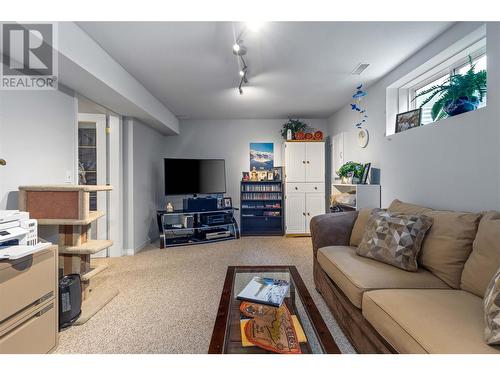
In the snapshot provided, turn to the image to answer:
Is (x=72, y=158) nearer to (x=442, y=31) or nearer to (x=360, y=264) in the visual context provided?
(x=360, y=264)

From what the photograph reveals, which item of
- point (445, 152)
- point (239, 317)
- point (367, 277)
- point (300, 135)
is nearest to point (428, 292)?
point (367, 277)

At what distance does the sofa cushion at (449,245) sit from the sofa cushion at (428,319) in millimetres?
144

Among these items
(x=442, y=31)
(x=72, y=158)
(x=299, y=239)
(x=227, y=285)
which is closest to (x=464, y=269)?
(x=227, y=285)

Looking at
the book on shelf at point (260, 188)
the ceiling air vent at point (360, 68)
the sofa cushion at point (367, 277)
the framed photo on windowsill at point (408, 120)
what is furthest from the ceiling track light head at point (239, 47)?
the book on shelf at point (260, 188)

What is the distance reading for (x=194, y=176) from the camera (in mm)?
4516

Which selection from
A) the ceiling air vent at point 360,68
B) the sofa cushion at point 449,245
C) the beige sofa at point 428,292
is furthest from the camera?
the ceiling air vent at point 360,68

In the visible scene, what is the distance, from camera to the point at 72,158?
2.54 meters

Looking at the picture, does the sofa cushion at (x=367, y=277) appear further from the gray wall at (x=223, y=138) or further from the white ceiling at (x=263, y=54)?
the gray wall at (x=223, y=138)

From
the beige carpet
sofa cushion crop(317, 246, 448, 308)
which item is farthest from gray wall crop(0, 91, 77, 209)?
sofa cushion crop(317, 246, 448, 308)

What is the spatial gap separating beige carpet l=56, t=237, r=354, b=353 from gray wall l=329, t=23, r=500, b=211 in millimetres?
1433

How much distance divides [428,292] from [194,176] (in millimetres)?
3880

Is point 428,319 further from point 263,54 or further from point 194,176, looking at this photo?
point 194,176

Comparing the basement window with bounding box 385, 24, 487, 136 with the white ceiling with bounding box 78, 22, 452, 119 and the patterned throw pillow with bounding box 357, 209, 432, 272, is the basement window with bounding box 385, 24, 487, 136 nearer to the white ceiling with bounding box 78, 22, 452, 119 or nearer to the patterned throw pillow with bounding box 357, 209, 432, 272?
the white ceiling with bounding box 78, 22, 452, 119

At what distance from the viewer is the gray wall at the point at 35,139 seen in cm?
185
